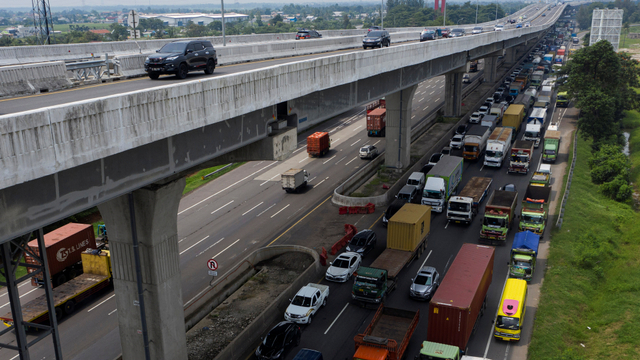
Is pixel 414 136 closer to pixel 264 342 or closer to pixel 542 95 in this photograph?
pixel 542 95

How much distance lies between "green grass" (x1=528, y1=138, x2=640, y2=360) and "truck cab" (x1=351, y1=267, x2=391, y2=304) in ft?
26.6

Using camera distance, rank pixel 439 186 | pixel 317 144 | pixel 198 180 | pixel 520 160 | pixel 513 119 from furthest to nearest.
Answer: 1. pixel 513 119
2. pixel 317 144
3. pixel 198 180
4. pixel 520 160
5. pixel 439 186

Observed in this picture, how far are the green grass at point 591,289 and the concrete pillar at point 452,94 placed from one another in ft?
101

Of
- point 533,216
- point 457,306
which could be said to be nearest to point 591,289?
point 533,216

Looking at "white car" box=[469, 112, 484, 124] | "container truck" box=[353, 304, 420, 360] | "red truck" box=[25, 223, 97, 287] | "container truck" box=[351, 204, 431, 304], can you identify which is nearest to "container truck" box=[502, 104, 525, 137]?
"white car" box=[469, 112, 484, 124]

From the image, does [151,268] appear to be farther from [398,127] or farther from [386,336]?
[398,127]

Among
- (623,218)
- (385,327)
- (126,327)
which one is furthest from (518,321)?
(623,218)

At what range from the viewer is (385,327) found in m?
25.3

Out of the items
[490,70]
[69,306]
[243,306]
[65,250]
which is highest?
[490,70]

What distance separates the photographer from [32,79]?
20.0 m

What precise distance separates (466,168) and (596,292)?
81.8ft

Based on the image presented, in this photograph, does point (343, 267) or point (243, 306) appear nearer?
point (243, 306)

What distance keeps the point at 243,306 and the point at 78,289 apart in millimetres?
10098

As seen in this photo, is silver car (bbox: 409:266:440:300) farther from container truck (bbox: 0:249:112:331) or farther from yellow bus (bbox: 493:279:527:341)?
container truck (bbox: 0:249:112:331)
